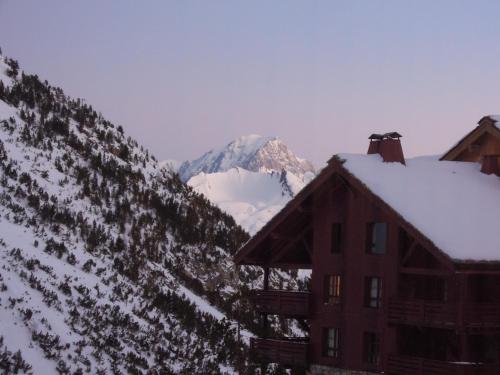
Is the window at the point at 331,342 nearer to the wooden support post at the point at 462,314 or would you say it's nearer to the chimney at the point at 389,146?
the wooden support post at the point at 462,314

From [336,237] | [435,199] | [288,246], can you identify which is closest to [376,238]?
[336,237]

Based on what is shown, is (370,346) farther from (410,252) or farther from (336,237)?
(336,237)

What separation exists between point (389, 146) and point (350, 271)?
4.79 metres

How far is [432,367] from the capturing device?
3153 cm

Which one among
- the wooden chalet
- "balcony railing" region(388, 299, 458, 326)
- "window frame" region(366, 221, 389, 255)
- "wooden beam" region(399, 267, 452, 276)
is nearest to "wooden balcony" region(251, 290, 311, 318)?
the wooden chalet

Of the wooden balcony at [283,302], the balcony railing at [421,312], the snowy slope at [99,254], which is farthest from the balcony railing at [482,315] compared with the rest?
the snowy slope at [99,254]

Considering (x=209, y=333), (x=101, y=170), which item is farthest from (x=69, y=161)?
(x=209, y=333)

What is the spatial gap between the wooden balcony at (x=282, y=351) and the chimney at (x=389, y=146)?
7240 mm

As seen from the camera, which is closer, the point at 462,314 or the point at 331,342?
the point at 462,314

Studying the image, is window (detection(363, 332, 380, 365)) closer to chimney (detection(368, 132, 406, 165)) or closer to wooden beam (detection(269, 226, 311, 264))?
wooden beam (detection(269, 226, 311, 264))

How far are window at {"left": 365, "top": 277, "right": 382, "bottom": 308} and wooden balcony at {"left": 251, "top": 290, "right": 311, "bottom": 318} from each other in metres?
2.48

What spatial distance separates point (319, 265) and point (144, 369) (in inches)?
315

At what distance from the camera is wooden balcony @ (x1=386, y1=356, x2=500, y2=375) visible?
101 feet

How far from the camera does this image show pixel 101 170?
5544 centimetres
